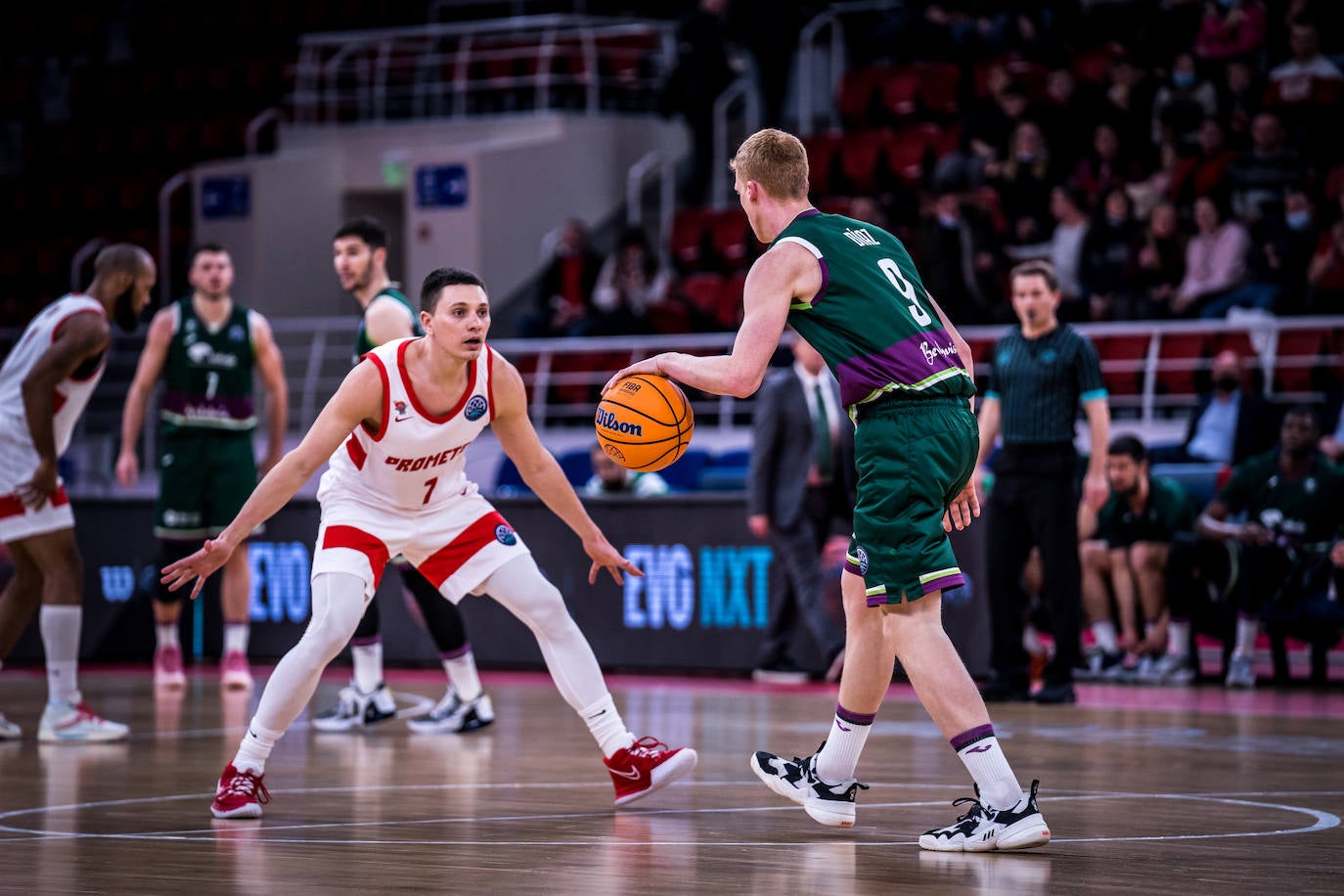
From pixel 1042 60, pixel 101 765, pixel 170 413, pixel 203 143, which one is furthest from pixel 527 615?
pixel 203 143

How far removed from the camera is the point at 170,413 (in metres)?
10.4

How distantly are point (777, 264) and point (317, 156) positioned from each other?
15832 millimetres

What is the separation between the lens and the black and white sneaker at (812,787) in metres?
5.33

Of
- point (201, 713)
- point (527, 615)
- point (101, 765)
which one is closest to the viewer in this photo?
point (527, 615)

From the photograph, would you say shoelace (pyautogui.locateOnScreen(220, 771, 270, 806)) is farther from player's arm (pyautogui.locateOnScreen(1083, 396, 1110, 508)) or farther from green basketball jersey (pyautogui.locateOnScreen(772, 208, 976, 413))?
player's arm (pyautogui.locateOnScreen(1083, 396, 1110, 508))

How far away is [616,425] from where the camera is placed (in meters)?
5.21

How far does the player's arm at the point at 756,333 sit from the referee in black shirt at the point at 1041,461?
4079 mm

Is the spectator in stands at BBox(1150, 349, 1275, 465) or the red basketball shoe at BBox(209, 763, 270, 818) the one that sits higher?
the spectator in stands at BBox(1150, 349, 1275, 465)

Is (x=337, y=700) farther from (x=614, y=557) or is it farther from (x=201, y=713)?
(x=614, y=557)

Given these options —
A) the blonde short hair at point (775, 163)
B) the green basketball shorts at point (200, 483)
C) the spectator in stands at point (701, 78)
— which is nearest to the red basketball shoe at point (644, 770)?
the blonde short hair at point (775, 163)

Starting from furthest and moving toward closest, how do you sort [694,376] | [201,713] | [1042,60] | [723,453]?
[1042,60]
[723,453]
[201,713]
[694,376]

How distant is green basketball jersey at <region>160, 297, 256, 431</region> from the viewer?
33.8 feet

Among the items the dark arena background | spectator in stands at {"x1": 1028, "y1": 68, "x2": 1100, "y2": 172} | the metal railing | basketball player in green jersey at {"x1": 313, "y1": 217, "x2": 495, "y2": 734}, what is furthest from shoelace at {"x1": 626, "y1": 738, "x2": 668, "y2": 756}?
the metal railing

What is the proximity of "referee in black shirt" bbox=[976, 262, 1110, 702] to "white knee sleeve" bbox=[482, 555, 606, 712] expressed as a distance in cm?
350
